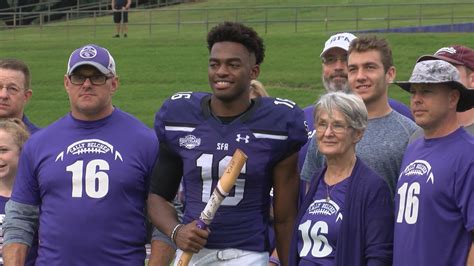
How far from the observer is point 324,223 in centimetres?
572

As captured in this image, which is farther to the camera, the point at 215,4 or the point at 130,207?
the point at 215,4

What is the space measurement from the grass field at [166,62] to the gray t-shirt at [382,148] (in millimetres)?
15991

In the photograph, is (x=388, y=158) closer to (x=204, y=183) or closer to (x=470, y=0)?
(x=204, y=183)

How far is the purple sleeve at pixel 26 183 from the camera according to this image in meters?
6.16

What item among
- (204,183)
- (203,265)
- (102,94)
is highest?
(102,94)

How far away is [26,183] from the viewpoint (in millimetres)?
6156

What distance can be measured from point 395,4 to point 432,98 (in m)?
38.9

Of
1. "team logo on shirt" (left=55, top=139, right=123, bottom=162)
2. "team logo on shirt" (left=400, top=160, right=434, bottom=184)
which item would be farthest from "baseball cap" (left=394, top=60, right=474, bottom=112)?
"team logo on shirt" (left=55, top=139, right=123, bottom=162)

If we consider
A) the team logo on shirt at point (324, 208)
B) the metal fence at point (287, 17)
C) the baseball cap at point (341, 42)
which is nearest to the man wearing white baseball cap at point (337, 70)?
the baseball cap at point (341, 42)

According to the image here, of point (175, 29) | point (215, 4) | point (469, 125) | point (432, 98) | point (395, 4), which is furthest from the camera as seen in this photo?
point (215, 4)

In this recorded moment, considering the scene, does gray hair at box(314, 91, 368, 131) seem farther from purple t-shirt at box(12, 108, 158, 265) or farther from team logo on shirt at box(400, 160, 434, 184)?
purple t-shirt at box(12, 108, 158, 265)

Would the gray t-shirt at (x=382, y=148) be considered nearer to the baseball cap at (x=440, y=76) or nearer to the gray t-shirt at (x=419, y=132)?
the gray t-shirt at (x=419, y=132)

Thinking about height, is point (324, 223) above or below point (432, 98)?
below

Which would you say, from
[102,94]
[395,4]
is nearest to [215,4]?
[395,4]
